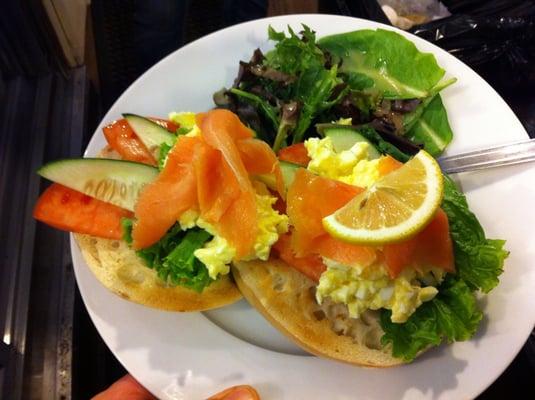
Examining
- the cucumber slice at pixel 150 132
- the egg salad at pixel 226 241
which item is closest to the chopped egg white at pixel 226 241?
the egg salad at pixel 226 241

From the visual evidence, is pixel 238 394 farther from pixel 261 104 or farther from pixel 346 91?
pixel 346 91

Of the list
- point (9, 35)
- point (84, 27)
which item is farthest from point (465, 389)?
point (84, 27)

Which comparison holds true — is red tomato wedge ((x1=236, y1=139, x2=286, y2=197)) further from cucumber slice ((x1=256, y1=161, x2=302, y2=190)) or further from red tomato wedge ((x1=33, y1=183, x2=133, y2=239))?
red tomato wedge ((x1=33, y1=183, x2=133, y2=239))

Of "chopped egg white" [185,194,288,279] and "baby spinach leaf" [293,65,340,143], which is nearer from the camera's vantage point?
"chopped egg white" [185,194,288,279]

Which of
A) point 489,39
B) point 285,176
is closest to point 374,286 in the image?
point 285,176

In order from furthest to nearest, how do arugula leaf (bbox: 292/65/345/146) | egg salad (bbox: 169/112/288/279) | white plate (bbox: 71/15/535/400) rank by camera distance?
arugula leaf (bbox: 292/65/345/146) < white plate (bbox: 71/15/535/400) < egg salad (bbox: 169/112/288/279)

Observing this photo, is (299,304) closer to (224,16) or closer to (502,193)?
(502,193)

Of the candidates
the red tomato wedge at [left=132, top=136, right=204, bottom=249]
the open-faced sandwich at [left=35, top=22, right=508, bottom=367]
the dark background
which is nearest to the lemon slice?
the open-faced sandwich at [left=35, top=22, right=508, bottom=367]
